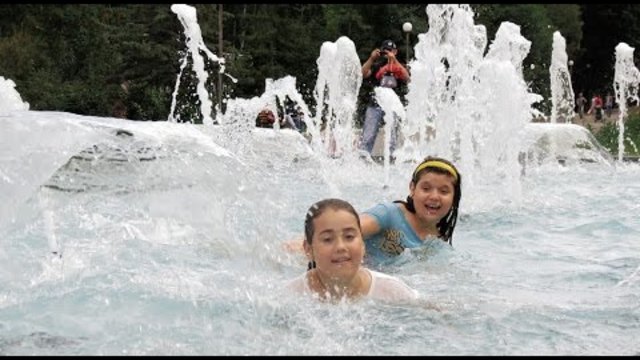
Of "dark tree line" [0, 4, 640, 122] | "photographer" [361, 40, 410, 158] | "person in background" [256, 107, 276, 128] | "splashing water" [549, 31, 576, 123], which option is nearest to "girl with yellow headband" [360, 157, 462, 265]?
"photographer" [361, 40, 410, 158]

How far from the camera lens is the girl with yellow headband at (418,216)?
4.86 metres

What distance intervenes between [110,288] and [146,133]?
3.86 feet

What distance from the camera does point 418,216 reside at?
4969 mm

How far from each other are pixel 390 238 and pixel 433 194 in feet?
1.04

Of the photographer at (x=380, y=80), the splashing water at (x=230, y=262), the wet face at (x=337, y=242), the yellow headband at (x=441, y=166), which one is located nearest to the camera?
the splashing water at (x=230, y=262)

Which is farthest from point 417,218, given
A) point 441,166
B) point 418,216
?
point 441,166

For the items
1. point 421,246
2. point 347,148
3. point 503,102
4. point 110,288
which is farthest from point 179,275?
point 347,148

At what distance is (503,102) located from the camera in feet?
34.3

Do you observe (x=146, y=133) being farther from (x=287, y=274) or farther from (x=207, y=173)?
(x=287, y=274)

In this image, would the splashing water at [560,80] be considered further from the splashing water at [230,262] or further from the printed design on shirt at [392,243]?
the printed design on shirt at [392,243]

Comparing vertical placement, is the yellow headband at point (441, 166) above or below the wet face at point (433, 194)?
above

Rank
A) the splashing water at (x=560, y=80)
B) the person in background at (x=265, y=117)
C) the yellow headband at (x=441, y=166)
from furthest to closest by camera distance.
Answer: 1. the splashing water at (x=560, y=80)
2. the person in background at (x=265, y=117)
3. the yellow headband at (x=441, y=166)

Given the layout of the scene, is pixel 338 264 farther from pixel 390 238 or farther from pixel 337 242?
pixel 390 238

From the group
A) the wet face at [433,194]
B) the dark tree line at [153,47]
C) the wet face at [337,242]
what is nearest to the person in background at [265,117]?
the wet face at [433,194]
